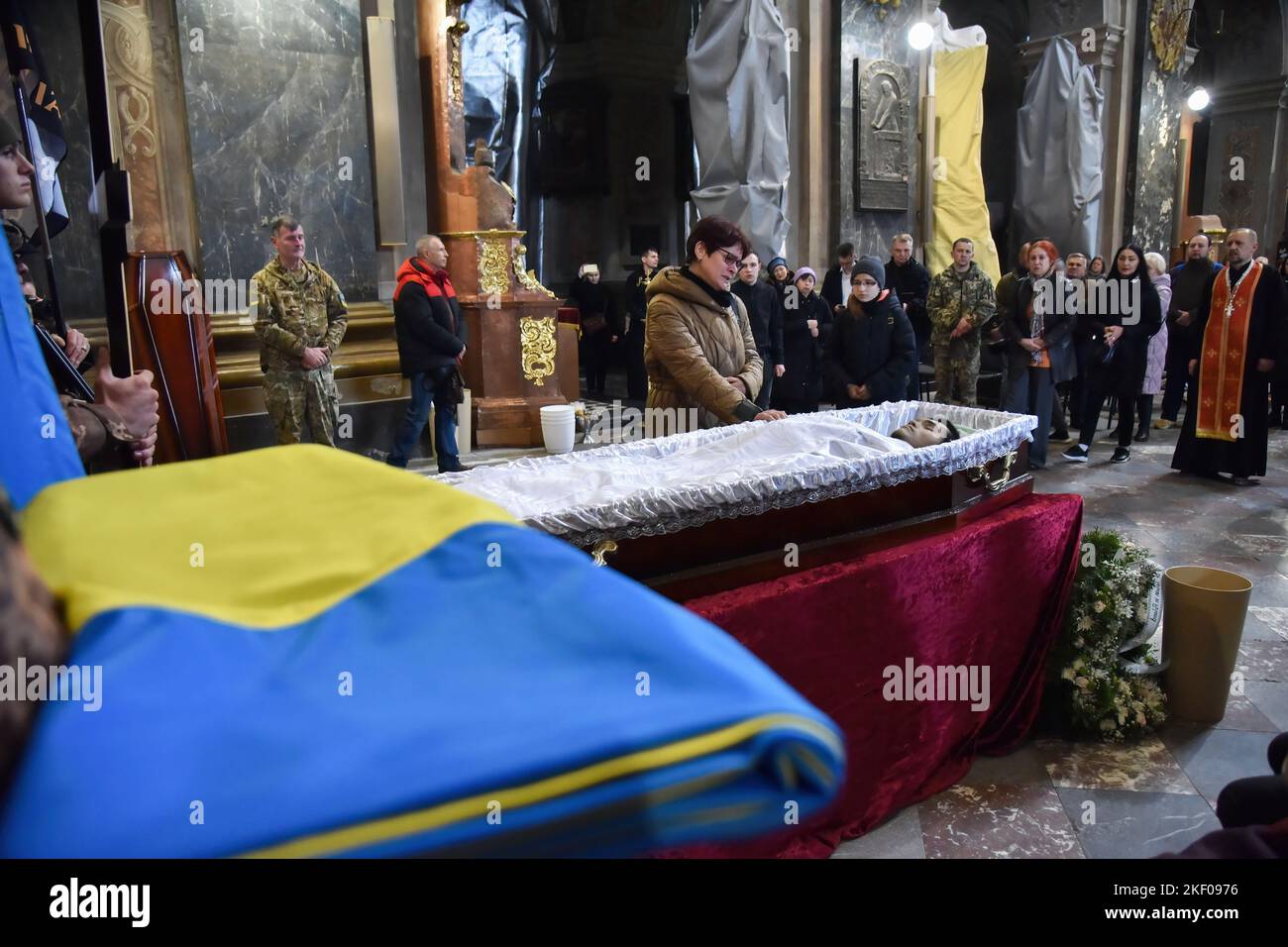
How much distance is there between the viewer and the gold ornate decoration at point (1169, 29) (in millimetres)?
12102

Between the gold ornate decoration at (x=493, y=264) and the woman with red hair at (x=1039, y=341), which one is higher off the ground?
the gold ornate decoration at (x=493, y=264)

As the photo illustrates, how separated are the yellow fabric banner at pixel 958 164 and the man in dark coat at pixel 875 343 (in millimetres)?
4751

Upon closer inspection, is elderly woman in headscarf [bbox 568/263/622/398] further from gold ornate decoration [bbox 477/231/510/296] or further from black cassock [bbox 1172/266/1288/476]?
black cassock [bbox 1172/266/1288/476]

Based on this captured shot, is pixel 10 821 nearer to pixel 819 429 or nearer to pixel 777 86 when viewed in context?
pixel 819 429

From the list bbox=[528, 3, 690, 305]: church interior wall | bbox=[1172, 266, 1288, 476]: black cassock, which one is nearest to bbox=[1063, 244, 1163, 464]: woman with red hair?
bbox=[1172, 266, 1288, 476]: black cassock

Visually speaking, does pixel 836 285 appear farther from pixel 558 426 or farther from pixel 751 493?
pixel 751 493

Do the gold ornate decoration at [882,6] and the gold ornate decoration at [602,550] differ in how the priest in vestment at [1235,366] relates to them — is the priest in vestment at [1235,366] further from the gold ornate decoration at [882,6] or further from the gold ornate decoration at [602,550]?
the gold ornate decoration at [602,550]

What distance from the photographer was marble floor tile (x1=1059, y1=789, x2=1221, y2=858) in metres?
2.67

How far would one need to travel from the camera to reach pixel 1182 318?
9.21 meters

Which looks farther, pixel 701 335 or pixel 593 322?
pixel 593 322

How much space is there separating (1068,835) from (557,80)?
13708 millimetres

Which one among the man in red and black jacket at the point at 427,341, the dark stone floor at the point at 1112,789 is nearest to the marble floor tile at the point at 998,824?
the dark stone floor at the point at 1112,789

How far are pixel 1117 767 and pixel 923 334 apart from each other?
274 inches

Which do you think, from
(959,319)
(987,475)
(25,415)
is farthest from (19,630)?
(959,319)
